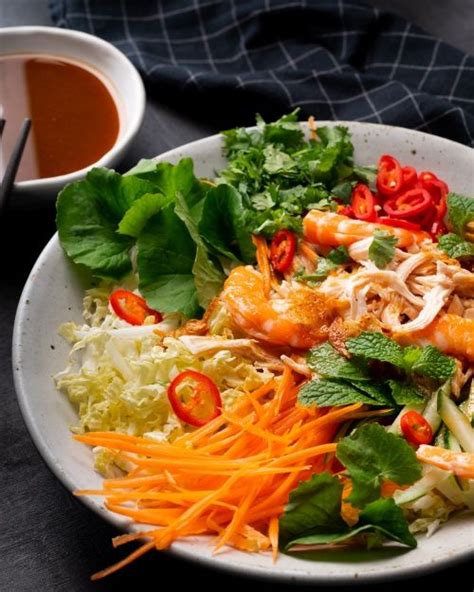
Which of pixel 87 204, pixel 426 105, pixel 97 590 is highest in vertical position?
pixel 426 105

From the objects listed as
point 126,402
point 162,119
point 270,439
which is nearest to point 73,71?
point 162,119

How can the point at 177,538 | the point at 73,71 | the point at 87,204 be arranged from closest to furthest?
1. the point at 177,538
2. the point at 87,204
3. the point at 73,71

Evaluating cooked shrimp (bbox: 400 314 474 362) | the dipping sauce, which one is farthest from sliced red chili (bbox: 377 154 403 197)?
the dipping sauce

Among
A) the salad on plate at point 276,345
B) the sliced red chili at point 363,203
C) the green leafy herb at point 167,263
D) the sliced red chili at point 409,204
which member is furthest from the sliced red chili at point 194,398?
the sliced red chili at point 409,204

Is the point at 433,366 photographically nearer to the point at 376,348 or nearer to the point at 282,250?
the point at 376,348

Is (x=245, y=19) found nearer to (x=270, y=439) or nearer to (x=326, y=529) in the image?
(x=270, y=439)

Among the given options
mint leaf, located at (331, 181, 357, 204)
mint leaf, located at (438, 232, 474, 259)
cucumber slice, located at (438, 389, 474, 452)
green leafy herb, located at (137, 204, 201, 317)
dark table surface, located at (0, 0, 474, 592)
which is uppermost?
mint leaf, located at (438, 232, 474, 259)

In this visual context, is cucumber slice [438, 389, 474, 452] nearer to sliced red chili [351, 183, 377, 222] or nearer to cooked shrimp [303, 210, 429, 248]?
cooked shrimp [303, 210, 429, 248]
